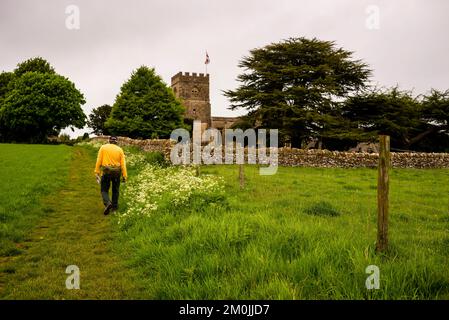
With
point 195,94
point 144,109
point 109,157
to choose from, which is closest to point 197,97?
point 195,94

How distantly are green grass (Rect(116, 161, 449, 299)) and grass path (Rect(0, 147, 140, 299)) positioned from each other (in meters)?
0.41

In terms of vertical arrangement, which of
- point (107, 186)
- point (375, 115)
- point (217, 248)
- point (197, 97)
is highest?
point (197, 97)

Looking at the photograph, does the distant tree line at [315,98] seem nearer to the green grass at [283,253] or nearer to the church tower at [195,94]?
the green grass at [283,253]

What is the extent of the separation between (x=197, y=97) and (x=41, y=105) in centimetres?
3145

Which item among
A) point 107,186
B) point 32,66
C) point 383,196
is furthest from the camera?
point 32,66

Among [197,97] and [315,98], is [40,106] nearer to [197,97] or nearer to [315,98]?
[197,97]

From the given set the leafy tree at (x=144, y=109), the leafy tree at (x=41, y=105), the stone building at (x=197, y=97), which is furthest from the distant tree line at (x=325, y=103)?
the stone building at (x=197, y=97)

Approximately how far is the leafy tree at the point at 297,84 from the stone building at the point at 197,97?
3641 centimetres

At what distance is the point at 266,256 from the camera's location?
5199 millimetres

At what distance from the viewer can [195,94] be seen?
71.8m

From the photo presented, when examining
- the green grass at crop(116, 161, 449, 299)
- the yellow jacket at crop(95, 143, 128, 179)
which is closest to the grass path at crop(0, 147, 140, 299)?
the green grass at crop(116, 161, 449, 299)

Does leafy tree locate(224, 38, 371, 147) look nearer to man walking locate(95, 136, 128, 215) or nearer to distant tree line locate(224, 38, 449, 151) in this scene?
distant tree line locate(224, 38, 449, 151)

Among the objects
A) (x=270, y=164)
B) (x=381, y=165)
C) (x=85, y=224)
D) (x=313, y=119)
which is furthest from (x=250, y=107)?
(x=381, y=165)

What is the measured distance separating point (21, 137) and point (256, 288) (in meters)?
59.9
